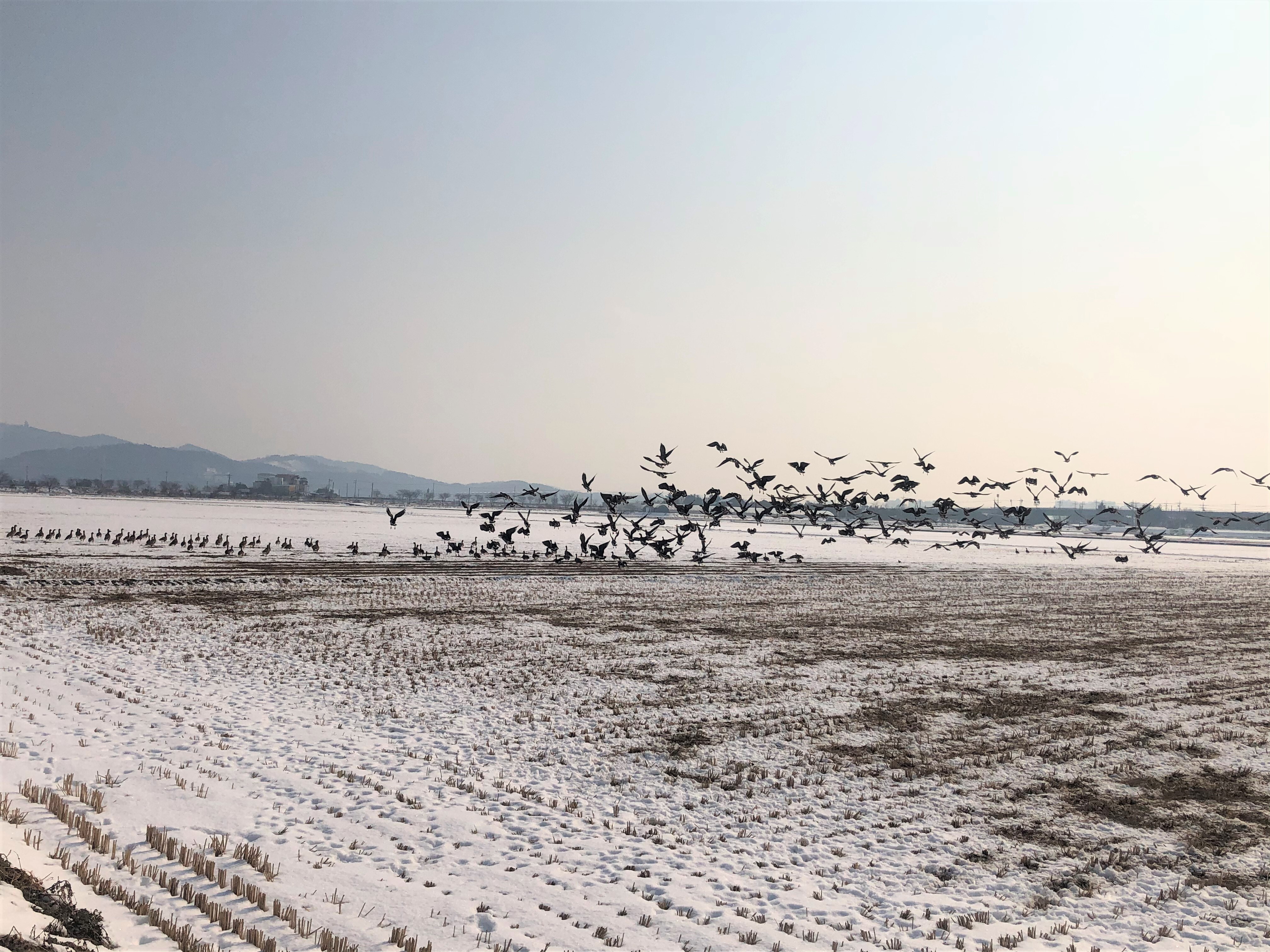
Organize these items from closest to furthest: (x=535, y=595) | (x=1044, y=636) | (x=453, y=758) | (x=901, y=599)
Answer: (x=453, y=758) < (x=1044, y=636) < (x=535, y=595) < (x=901, y=599)

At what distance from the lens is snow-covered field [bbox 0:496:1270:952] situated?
301 inches

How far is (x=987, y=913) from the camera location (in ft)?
26.0

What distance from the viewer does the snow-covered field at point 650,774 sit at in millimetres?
7656

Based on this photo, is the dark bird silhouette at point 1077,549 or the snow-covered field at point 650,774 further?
the dark bird silhouette at point 1077,549

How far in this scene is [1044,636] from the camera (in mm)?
26875

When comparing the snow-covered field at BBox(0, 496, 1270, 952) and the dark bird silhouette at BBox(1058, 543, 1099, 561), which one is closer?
the snow-covered field at BBox(0, 496, 1270, 952)

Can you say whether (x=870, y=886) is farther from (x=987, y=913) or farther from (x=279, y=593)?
(x=279, y=593)

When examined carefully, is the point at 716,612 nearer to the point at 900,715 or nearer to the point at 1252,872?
the point at 900,715

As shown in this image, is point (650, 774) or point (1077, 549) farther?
point (1077, 549)

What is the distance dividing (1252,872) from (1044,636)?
19.2m

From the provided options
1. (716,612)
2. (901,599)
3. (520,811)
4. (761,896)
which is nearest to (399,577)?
(716,612)

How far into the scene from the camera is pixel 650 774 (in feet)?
39.1

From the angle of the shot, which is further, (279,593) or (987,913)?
(279,593)

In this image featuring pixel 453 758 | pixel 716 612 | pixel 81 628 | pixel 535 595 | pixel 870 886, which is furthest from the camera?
pixel 535 595
